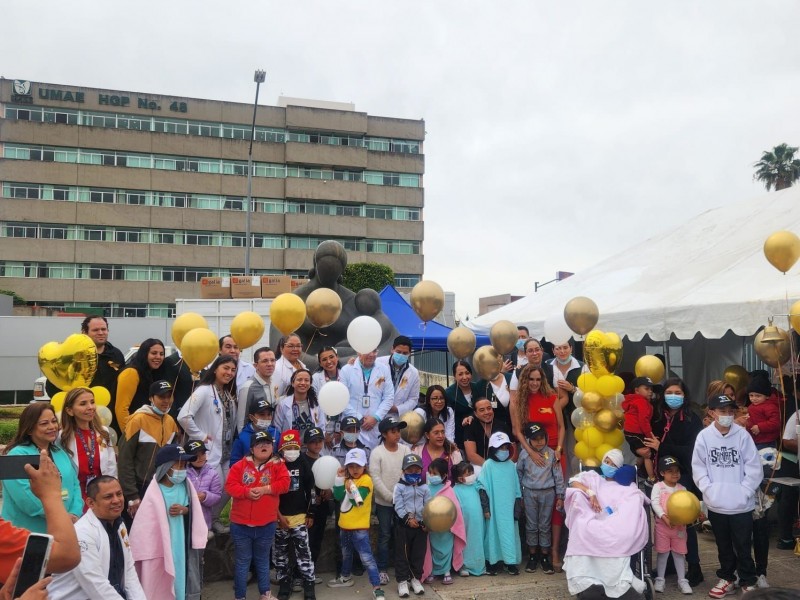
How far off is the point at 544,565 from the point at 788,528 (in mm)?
2519

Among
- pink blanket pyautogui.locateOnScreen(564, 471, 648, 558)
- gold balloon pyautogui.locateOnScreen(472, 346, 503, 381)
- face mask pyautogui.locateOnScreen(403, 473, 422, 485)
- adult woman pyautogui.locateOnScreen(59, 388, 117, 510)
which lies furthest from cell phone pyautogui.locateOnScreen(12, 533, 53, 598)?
gold balloon pyautogui.locateOnScreen(472, 346, 503, 381)

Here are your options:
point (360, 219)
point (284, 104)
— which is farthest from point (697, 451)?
point (284, 104)

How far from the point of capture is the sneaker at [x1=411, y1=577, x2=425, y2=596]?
482 cm

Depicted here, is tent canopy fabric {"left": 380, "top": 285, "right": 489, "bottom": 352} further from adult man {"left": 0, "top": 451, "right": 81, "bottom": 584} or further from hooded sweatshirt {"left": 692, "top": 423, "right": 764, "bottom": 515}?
adult man {"left": 0, "top": 451, "right": 81, "bottom": 584}

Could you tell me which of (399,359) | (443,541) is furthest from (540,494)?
(399,359)

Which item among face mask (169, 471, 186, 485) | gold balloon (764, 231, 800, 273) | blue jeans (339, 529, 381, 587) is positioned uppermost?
gold balloon (764, 231, 800, 273)

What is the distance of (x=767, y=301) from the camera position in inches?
238

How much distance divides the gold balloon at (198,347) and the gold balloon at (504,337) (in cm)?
286

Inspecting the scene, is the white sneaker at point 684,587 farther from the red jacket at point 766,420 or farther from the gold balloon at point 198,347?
the gold balloon at point 198,347

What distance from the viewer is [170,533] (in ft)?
13.7

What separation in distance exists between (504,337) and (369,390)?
5.06 feet

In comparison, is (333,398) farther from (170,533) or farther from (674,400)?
(674,400)

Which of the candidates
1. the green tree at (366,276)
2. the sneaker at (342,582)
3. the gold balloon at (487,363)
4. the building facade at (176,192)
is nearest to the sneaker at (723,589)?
the gold balloon at (487,363)

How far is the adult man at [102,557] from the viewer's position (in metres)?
3.21
